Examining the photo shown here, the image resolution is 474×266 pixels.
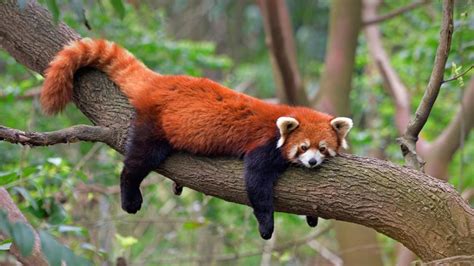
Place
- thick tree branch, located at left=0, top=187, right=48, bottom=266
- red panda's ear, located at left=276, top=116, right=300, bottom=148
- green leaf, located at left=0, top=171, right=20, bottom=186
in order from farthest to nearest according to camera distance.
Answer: green leaf, located at left=0, top=171, right=20, bottom=186 → red panda's ear, located at left=276, top=116, right=300, bottom=148 → thick tree branch, located at left=0, top=187, right=48, bottom=266

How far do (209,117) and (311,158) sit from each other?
1.99 ft

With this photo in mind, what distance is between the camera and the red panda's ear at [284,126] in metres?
3.23

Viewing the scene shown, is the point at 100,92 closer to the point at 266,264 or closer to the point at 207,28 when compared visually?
the point at 266,264

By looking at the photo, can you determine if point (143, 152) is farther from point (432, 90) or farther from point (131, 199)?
point (432, 90)

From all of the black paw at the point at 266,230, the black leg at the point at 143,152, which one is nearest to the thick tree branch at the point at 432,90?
the black paw at the point at 266,230

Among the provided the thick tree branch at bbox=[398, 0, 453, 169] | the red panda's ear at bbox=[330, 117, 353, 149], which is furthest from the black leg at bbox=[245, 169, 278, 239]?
the thick tree branch at bbox=[398, 0, 453, 169]

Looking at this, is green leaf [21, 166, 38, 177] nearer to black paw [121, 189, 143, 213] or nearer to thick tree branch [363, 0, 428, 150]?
black paw [121, 189, 143, 213]

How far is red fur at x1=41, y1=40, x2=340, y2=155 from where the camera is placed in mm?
3221

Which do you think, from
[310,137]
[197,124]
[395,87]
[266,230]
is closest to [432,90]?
[310,137]

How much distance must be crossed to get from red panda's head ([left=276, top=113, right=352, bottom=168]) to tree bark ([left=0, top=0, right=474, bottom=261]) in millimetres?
105

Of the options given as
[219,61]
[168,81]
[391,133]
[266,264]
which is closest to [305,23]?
[391,133]

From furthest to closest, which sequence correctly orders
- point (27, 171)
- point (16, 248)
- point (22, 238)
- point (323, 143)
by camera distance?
1. point (27, 171)
2. point (323, 143)
3. point (16, 248)
4. point (22, 238)

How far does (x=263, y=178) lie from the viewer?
2939 mm

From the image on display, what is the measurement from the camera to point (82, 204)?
5.70 meters
